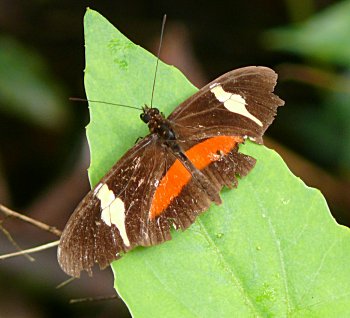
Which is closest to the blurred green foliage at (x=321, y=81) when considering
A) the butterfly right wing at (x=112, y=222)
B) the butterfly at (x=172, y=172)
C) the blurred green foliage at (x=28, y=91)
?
the blurred green foliage at (x=28, y=91)

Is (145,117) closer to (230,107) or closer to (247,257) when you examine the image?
(230,107)

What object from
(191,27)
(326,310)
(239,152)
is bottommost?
(326,310)

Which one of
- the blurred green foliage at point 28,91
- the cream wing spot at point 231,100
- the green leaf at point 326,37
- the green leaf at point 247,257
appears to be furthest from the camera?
the blurred green foliage at point 28,91

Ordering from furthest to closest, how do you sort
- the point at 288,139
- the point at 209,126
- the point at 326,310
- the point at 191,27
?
the point at 191,27 → the point at 288,139 → the point at 209,126 → the point at 326,310

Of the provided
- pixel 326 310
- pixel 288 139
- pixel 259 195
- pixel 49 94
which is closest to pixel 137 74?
pixel 259 195

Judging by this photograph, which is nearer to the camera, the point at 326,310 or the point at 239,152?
the point at 326,310

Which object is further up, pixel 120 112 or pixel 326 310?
pixel 120 112

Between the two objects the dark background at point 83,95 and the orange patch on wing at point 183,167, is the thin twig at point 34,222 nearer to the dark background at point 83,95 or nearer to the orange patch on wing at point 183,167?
the orange patch on wing at point 183,167

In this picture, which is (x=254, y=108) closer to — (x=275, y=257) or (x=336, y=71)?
(x=275, y=257)
